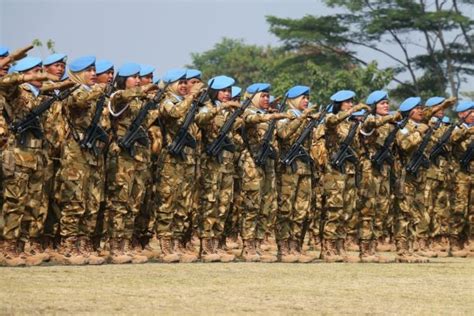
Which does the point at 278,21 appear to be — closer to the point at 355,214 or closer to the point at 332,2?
the point at 332,2

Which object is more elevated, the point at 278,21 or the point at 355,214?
the point at 278,21

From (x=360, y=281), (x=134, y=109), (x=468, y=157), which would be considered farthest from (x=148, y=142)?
(x=468, y=157)

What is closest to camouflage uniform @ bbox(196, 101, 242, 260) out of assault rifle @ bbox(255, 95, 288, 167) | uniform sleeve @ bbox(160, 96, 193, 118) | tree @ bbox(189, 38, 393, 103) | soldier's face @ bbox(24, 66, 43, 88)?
assault rifle @ bbox(255, 95, 288, 167)

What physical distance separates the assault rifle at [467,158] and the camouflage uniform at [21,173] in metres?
6.83

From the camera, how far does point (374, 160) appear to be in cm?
1491

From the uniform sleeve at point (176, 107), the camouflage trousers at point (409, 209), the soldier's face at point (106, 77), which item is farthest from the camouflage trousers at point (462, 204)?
the soldier's face at point (106, 77)

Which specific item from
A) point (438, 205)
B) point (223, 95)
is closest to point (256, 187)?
point (223, 95)

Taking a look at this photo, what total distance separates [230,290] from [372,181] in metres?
4.64

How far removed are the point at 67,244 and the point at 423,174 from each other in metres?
5.31

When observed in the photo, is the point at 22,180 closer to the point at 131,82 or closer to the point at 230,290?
the point at 131,82

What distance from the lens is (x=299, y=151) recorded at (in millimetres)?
14586

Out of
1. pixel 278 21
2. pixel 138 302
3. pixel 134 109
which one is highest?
pixel 278 21

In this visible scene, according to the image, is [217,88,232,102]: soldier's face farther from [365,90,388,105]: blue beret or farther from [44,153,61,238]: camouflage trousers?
[44,153,61,238]: camouflage trousers

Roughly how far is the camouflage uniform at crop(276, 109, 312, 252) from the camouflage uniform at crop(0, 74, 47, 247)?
10.9 ft
